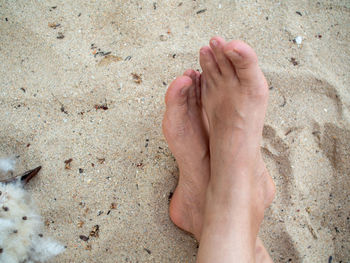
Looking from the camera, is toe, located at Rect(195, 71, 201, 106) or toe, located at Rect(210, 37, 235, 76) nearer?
toe, located at Rect(210, 37, 235, 76)

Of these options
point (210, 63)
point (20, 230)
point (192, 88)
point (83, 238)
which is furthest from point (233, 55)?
point (20, 230)

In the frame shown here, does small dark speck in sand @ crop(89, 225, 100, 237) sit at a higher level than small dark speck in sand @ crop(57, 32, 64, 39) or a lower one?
lower

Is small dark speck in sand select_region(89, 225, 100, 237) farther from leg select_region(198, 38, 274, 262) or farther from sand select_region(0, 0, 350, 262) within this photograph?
leg select_region(198, 38, 274, 262)

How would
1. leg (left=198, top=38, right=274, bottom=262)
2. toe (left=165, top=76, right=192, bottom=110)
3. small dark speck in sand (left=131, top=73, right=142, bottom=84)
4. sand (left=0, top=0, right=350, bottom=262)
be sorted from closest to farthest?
1. leg (left=198, top=38, right=274, bottom=262)
2. toe (left=165, top=76, right=192, bottom=110)
3. sand (left=0, top=0, right=350, bottom=262)
4. small dark speck in sand (left=131, top=73, right=142, bottom=84)

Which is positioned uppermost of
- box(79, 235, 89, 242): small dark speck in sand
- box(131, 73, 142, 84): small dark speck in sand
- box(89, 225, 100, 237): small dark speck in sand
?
box(131, 73, 142, 84): small dark speck in sand

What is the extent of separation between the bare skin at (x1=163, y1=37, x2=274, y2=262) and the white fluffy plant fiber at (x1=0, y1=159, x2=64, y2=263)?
0.57 m

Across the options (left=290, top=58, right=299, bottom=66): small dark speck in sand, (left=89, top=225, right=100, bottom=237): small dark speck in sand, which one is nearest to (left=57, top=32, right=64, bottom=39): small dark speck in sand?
(left=89, top=225, right=100, bottom=237): small dark speck in sand

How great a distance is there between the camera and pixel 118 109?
1.40 meters

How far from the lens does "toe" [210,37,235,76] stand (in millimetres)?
1169

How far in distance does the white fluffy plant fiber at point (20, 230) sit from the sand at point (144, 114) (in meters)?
0.05

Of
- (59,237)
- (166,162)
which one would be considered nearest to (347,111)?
(166,162)

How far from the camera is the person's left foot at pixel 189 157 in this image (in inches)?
49.6

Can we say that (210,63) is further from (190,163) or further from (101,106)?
(101,106)

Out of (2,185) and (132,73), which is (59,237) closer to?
(2,185)
